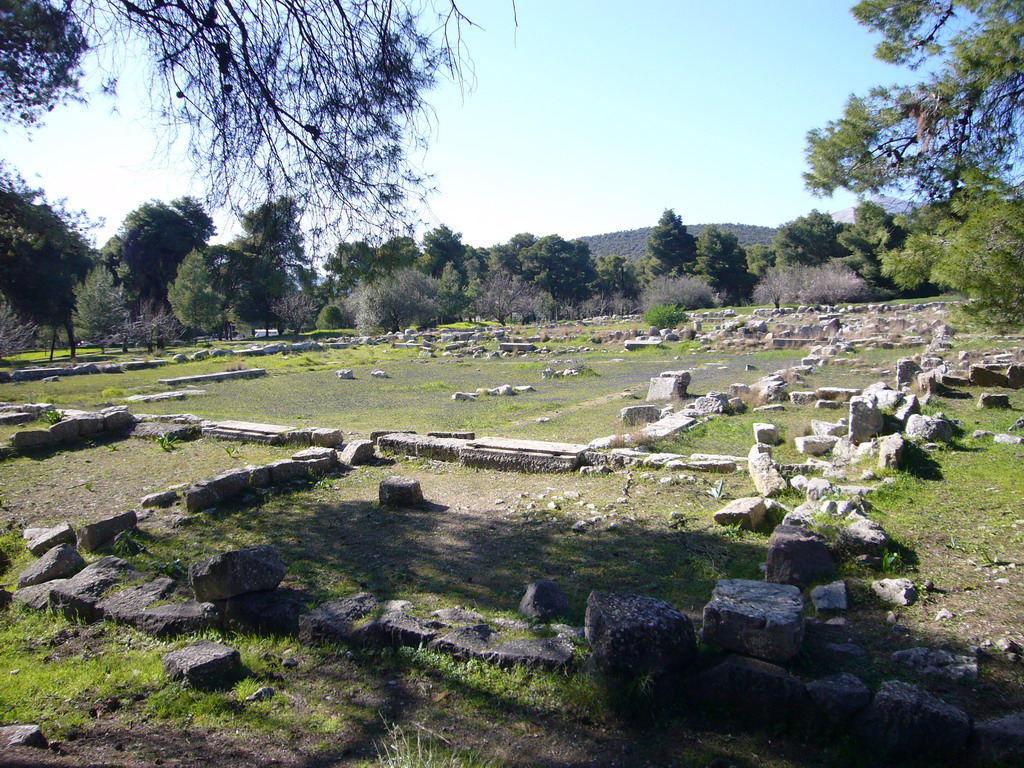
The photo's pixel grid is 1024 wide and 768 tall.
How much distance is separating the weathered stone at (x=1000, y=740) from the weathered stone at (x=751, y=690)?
652 millimetres

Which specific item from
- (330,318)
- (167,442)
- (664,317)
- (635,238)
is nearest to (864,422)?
(167,442)

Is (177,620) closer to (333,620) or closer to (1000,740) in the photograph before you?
(333,620)

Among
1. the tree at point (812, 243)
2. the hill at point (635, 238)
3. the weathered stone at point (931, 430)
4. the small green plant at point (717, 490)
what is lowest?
the small green plant at point (717, 490)

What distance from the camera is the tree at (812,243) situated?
52.8 metres

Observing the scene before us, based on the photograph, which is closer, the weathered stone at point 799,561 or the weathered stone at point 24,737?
the weathered stone at point 24,737

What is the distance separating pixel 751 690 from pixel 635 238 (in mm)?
112949

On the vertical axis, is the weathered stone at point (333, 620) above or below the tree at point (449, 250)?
below

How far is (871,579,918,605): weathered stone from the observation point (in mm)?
4059

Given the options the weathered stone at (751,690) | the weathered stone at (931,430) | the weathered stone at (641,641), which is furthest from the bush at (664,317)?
the weathered stone at (751,690)

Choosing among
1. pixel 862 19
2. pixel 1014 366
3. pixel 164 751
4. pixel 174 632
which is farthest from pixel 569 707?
pixel 1014 366

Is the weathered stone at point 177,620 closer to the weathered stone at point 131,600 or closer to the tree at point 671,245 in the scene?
the weathered stone at point 131,600

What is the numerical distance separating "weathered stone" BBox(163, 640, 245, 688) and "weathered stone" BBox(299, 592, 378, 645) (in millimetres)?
484

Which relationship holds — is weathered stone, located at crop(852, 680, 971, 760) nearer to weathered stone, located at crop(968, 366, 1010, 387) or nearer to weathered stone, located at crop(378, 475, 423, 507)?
weathered stone, located at crop(378, 475, 423, 507)

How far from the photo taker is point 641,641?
3215mm
